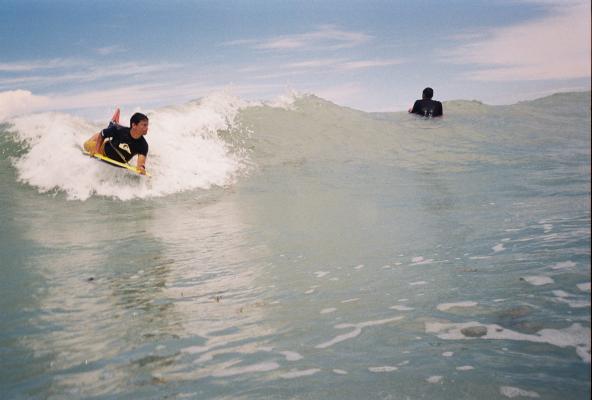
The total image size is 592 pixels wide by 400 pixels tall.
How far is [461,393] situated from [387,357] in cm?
56

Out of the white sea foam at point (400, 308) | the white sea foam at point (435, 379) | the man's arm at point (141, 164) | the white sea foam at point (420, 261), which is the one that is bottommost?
the white sea foam at point (435, 379)

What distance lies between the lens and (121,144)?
1033cm

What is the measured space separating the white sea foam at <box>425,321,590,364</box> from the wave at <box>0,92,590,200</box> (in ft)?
22.9

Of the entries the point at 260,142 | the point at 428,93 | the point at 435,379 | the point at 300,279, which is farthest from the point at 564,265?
the point at 428,93

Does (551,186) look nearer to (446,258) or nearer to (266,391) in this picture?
(446,258)

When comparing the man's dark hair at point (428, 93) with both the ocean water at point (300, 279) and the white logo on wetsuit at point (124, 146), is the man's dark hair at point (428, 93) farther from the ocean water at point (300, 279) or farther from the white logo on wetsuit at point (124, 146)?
the white logo on wetsuit at point (124, 146)

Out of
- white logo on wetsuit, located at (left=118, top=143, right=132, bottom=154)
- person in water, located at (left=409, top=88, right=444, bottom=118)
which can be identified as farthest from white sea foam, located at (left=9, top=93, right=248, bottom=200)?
person in water, located at (left=409, top=88, right=444, bottom=118)

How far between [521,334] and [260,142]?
1308 centimetres

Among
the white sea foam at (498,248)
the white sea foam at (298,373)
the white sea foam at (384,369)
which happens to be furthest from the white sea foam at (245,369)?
the white sea foam at (498,248)

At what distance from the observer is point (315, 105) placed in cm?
2008

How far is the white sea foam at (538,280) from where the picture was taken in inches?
154

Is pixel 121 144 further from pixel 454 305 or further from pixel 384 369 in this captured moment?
pixel 384 369

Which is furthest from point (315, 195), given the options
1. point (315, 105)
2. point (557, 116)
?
point (557, 116)

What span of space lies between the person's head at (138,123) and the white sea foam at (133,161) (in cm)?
150
